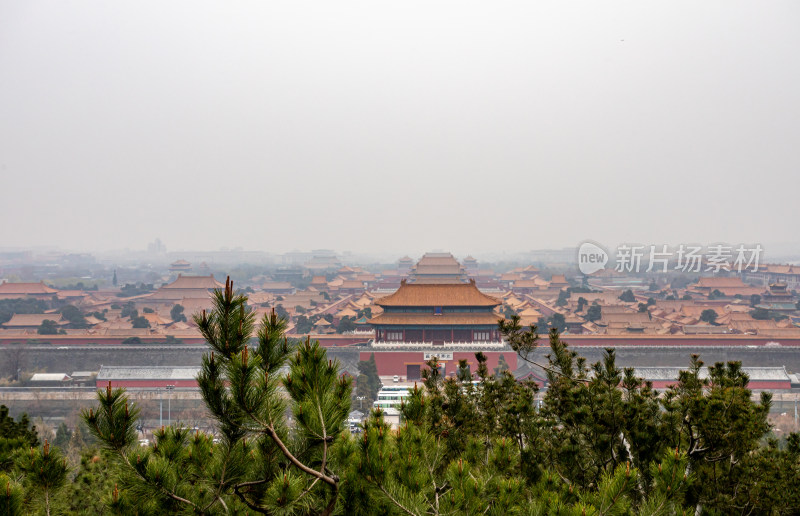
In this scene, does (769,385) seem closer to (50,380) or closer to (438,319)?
(438,319)

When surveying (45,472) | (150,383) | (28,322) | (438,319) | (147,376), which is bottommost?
(150,383)

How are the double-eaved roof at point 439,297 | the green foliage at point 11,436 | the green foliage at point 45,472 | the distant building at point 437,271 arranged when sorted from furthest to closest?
the distant building at point 437,271, the double-eaved roof at point 439,297, the green foliage at point 11,436, the green foliage at point 45,472

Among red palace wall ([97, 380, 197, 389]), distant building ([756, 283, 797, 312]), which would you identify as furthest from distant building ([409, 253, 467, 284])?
red palace wall ([97, 380, 197, 389])

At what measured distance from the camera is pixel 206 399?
7.43 ft

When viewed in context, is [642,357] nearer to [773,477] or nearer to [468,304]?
[468,304]

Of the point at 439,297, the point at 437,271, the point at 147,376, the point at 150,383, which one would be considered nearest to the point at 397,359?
the point at 439,297

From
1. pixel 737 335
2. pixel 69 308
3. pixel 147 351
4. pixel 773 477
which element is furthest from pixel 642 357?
pixel 69 308

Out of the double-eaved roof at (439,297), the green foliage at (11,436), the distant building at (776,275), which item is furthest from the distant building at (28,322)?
the distant building at (776,275)

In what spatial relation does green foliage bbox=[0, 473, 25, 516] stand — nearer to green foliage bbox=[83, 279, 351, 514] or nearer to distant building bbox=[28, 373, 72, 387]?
green foliage bbox=[83, 279, 351, 514]

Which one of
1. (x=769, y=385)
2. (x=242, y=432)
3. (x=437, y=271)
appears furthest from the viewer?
(x=437, y=271)

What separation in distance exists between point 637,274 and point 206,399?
68.4 metres

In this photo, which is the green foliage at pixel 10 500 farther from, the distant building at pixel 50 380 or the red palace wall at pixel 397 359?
the distant building at pixel 50 380

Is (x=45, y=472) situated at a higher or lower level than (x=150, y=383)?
higher

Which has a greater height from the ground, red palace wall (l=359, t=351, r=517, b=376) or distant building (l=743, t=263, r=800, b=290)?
distant building (l=743, t=263, r=800, b=290)
